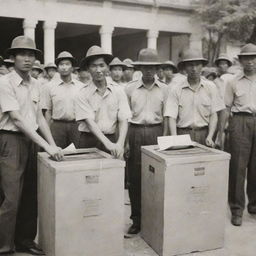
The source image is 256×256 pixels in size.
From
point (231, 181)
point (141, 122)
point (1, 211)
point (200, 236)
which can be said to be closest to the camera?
point (1, 211)

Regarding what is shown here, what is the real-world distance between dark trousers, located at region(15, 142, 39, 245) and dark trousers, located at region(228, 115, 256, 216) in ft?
8.04

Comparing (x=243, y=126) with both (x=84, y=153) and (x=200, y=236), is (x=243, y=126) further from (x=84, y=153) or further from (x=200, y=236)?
(x=84, y=153)

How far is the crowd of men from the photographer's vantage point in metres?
3.91

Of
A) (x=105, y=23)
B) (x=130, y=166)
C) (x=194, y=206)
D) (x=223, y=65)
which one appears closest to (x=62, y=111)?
(x=130, y=166)

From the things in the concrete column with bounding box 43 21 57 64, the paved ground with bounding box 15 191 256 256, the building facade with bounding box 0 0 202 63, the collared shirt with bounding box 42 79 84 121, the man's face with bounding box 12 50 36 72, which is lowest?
the paved ground with bounding box 15 191 256 256

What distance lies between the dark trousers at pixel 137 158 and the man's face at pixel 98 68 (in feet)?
2.67

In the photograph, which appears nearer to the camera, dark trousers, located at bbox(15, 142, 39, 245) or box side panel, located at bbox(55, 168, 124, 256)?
box side panel, located at bbox(55, 168, 124, 256)

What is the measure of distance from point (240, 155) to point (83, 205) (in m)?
2.36

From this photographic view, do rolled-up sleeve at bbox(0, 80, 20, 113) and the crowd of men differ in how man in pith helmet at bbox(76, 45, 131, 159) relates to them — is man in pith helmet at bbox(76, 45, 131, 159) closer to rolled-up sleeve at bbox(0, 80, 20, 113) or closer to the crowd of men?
the crowd of men

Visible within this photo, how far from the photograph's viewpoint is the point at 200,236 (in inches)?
164

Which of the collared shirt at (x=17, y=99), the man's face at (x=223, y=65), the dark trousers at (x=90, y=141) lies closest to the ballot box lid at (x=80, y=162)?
the collared shirt at (x=17, y=99)

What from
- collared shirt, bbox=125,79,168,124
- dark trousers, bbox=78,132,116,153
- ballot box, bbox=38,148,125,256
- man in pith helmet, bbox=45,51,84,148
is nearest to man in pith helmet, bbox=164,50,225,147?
collared shirt, bbox=125,79,168,124

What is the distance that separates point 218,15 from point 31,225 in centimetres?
1296

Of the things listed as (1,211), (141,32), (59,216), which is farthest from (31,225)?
(141,32)
